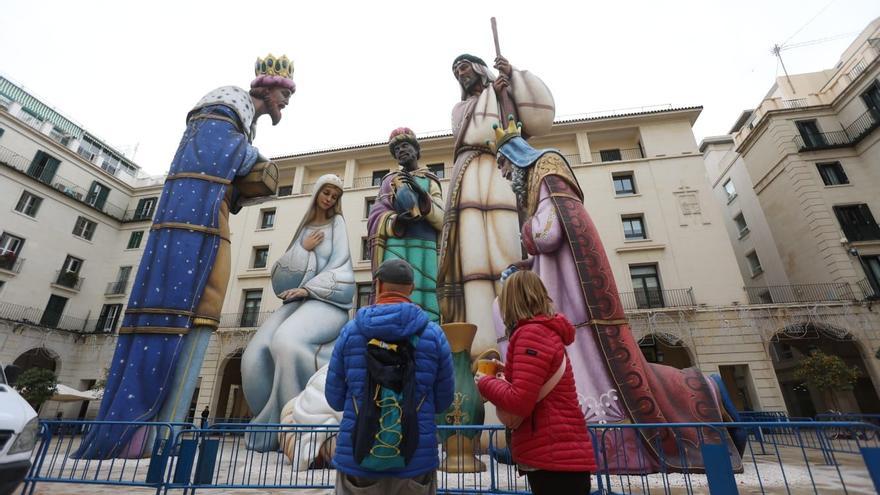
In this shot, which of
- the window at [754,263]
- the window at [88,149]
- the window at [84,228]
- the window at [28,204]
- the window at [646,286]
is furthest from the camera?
the window at [88,149]

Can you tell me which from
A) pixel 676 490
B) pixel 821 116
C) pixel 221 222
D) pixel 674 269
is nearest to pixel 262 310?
pixel 221 222

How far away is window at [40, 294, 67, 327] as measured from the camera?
21.9 meters

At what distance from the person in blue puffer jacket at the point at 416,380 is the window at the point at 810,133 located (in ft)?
83.9

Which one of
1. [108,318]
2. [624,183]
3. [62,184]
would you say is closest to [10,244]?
[62,184]

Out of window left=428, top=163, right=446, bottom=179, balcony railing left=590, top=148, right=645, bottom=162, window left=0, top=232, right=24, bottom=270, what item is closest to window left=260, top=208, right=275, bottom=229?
window left=428, top=163, right=446, bottom=179

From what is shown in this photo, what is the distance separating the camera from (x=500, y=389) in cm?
188

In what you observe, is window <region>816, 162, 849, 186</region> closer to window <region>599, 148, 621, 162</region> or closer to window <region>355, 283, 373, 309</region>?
window <region>599, 148, 621, 162</region>

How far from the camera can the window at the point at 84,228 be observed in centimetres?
2452

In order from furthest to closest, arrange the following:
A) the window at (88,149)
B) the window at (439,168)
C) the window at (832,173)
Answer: the window at (88,149), the window at (439,168), the window at (832,173)

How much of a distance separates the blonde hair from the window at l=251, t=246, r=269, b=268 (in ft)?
73.9

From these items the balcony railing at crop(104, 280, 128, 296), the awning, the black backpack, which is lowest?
the black backpack

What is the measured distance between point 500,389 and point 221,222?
15.8 ft

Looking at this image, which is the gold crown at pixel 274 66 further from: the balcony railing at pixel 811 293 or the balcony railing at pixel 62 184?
the balcony railing at pixel 62 184

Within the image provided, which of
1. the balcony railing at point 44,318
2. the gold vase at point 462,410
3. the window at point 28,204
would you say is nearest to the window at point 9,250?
the window at point 28,204
